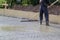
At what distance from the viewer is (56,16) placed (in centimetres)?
1684

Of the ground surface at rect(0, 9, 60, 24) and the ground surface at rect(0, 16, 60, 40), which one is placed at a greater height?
the ground surface at rect(0, 16, 60, 40)

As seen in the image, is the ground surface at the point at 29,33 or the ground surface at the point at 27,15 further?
the ground surface at the point at 27,15

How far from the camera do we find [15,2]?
1094 inches

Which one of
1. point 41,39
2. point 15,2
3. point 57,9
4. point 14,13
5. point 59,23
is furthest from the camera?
point 15,2

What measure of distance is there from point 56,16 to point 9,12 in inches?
333

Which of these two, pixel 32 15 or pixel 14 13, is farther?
pixel 14 13

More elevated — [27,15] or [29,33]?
[29,33]

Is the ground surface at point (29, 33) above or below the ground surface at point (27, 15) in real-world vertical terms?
above

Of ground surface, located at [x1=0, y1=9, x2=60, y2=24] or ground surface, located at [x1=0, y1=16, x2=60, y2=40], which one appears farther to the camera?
ground surface, located at [x1=0, y1=9, x2=60, y2=24]

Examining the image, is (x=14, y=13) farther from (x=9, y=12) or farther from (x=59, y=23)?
(x=59, y=23)

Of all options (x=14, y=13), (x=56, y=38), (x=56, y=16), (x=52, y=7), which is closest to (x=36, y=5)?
(x=14, y=13)

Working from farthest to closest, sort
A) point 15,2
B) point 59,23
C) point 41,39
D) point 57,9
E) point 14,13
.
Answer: point 15,2, point 14,13, point 57,9, point 59,23, point 41,39

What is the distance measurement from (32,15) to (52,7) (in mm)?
1620

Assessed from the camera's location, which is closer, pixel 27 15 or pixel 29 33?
pixel 29 33
